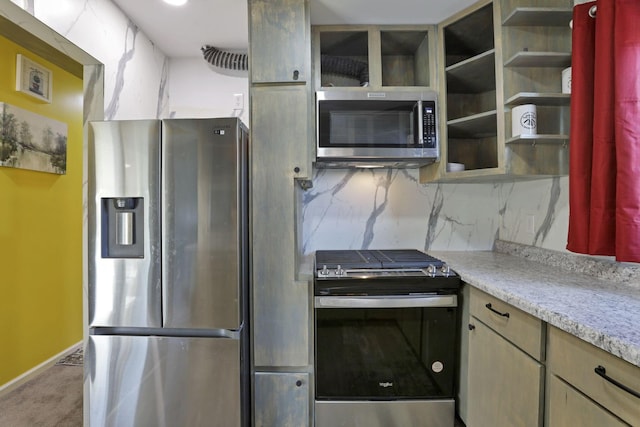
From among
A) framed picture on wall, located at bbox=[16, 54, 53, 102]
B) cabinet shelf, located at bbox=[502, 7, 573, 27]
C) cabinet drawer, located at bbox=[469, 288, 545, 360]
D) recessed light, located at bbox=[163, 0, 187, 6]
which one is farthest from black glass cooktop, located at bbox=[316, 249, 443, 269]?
framed picture on wall, located at bbox=[16, 54, 53, 102]

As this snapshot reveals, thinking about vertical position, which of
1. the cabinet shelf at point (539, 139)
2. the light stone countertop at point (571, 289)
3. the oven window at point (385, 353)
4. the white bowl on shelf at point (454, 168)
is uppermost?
the cabinet shelf at point (539, 139)

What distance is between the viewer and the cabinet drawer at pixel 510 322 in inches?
40.9

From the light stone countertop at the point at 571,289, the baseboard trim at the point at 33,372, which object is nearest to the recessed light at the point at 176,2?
the light stone countertop at the point at 571,289

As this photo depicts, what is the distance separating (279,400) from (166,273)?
0.90 metres

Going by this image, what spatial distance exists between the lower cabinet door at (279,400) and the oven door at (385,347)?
11 cm

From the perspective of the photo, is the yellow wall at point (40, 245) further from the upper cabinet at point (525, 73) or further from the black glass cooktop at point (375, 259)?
the upper cabinet at point (525, 73)

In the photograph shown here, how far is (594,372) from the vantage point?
0.82 m

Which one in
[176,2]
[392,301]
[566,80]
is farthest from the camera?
[176,2]

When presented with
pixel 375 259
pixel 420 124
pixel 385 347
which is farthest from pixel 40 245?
pixel 420 124

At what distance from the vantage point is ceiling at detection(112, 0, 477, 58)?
5.55ft

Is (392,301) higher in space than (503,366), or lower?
higher

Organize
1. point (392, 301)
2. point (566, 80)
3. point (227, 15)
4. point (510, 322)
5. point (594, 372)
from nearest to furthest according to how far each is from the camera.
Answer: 1. point (594, 372)
2. point (510, 322)
3. point (566, 80)
4. point (392, 301)
5. point (227, 15)

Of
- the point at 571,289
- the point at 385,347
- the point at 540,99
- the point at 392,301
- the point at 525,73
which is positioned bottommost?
the point at 385,347

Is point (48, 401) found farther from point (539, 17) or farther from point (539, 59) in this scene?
point (539, 17)
